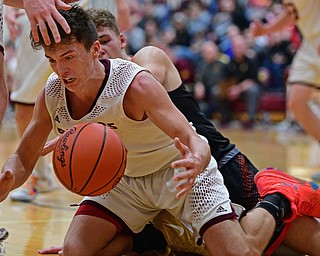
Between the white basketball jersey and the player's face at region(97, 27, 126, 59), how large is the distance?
483mm

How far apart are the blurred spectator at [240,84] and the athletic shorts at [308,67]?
26.2 ft

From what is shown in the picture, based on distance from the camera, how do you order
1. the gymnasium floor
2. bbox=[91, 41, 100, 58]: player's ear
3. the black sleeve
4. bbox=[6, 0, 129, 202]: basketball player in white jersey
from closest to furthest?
bbox=[91, 41, 100, 58]: player's ear < the black sleeve < the gymnasium floor < bbox=[6, 0, 129, 202]: basketball player in white jersey

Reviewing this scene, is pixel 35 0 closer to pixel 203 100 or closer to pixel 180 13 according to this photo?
pixel 203 100

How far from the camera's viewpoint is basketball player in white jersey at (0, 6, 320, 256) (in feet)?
11.6

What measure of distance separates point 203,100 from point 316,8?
29.2ft

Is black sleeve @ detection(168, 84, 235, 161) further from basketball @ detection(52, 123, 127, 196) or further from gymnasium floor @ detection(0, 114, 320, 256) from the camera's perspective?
gymnasium floor @ detection(0, 114, 320, 256)

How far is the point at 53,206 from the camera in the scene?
5.91 m

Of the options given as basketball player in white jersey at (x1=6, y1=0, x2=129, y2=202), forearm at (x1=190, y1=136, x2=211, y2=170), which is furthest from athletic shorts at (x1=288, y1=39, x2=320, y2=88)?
forearm at (x1=190, y1=136, x2=211, y2=170)

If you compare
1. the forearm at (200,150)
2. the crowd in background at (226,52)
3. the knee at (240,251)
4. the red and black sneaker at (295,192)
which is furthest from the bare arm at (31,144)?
the crowd in background at (226,52)

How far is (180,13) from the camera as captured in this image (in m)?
18.8

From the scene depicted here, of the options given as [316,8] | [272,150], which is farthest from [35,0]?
[272,150]

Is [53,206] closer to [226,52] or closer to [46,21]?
[46,21]

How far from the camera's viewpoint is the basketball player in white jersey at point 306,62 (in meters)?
Result: 7.33

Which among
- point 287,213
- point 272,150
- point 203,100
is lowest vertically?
point 203,100
